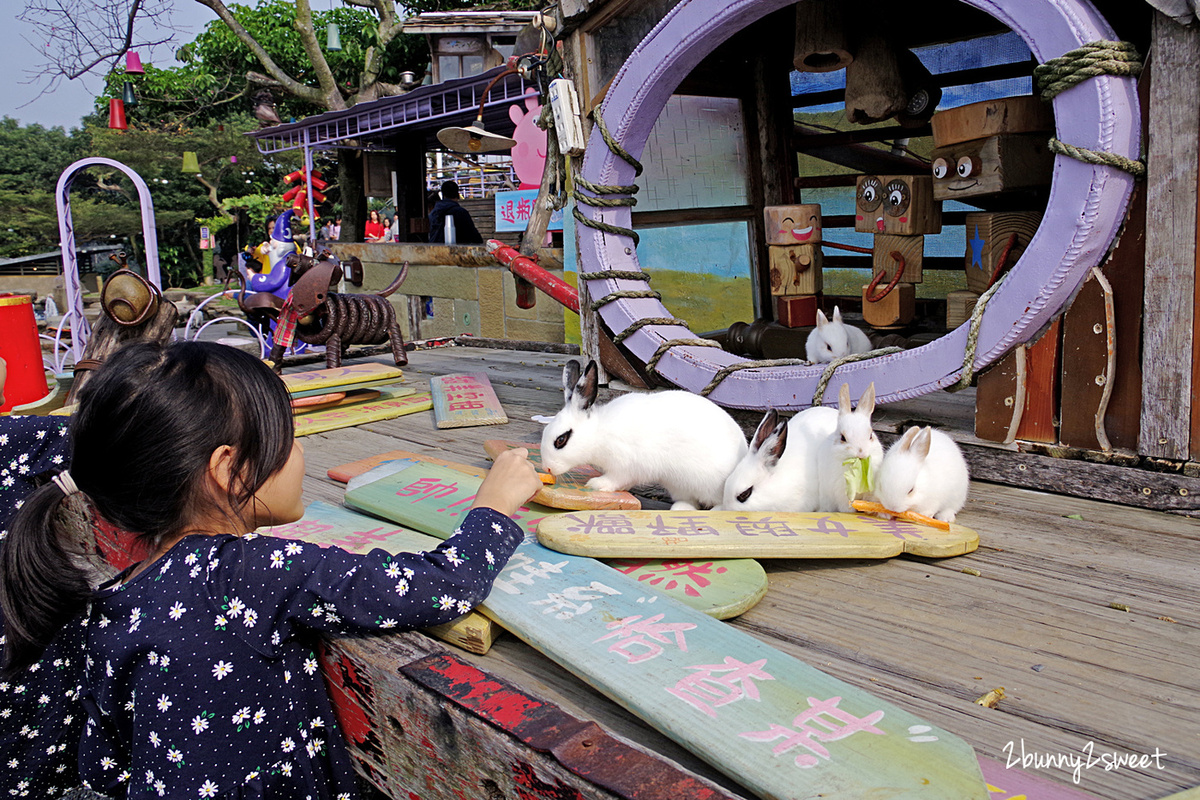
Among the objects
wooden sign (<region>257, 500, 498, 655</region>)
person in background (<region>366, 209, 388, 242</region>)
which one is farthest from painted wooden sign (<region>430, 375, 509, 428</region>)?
person in background (<region>366, 209, 388, 242</region>)

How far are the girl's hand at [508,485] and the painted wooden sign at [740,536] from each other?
0.16 meters

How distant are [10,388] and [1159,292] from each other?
4638 mm

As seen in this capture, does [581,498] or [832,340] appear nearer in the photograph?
[581,498]

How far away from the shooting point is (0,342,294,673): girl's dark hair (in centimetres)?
134

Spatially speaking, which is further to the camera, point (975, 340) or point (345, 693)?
point (975, 340)

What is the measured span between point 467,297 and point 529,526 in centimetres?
722

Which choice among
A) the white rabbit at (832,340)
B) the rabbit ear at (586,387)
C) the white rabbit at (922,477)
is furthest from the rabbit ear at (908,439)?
the white rabbit at (832,340)

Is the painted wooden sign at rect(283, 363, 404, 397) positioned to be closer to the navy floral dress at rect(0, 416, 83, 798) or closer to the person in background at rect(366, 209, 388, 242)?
the navy floral dress at rect(0, 416, 83, 798)

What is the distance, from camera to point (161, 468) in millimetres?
1363

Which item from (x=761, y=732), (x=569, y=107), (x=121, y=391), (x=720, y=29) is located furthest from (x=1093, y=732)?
(x=569, y=107)

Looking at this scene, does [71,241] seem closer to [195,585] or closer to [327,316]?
[327,316]

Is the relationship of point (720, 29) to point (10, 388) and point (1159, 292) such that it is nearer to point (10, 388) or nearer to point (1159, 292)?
point (1159, 292)

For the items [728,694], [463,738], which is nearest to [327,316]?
[463,738]

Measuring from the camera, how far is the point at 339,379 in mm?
3980
